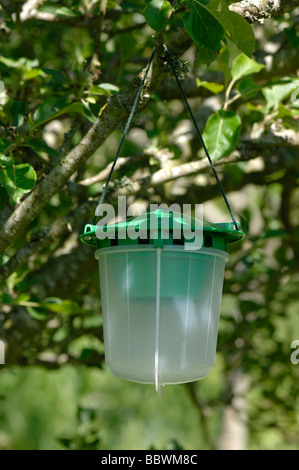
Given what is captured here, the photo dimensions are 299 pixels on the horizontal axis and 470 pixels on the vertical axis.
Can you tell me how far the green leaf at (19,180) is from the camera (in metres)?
1.60

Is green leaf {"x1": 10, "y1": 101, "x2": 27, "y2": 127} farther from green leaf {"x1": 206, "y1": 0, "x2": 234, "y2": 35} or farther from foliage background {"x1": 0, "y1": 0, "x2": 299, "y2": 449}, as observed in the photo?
green leaf {"x1": 206, "y1": 0, "x2": 234, "y2": 35}

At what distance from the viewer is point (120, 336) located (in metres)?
1.40

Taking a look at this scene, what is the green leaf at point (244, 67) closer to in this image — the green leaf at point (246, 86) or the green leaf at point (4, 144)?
the green leaf at point (246, 86)

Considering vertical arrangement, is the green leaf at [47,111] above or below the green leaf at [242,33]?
above

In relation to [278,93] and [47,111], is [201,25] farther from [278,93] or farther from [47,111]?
[278,93]

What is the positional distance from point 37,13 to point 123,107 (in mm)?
1112

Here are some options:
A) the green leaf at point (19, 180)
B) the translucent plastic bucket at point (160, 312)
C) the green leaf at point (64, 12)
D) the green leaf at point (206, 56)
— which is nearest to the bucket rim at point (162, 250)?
the translucent plastic bucket at point (160, 312)

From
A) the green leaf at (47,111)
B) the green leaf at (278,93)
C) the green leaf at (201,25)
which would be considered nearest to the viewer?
the green leaf at (201,25)

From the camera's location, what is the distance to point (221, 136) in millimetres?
1954

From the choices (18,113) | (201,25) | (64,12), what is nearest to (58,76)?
(18,113)

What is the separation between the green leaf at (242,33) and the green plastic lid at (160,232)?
15.6 inches

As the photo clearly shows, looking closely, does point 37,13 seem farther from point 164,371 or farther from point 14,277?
point 164,371

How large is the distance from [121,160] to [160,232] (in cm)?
97

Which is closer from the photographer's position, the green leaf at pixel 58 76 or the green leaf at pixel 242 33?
the green leaf at pixel 242 33
